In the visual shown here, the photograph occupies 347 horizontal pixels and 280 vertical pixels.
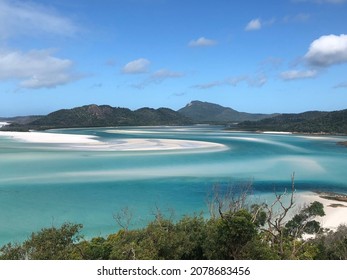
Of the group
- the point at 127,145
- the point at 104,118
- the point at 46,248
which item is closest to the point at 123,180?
the point at 46,248

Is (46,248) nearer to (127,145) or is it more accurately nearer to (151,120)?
(127,145)

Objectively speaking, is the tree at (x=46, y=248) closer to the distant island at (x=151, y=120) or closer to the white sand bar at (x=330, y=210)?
the white sand bar at (x=330, y=210)

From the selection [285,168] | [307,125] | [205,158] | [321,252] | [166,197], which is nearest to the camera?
[321,252]

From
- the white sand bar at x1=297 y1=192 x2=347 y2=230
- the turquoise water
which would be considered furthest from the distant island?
the white sand bar at x1=297 y1=192 x2=347 y2=230

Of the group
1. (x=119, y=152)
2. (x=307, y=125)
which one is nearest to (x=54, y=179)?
(x=119, y=152)

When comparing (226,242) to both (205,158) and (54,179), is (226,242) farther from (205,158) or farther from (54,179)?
(205,158)
